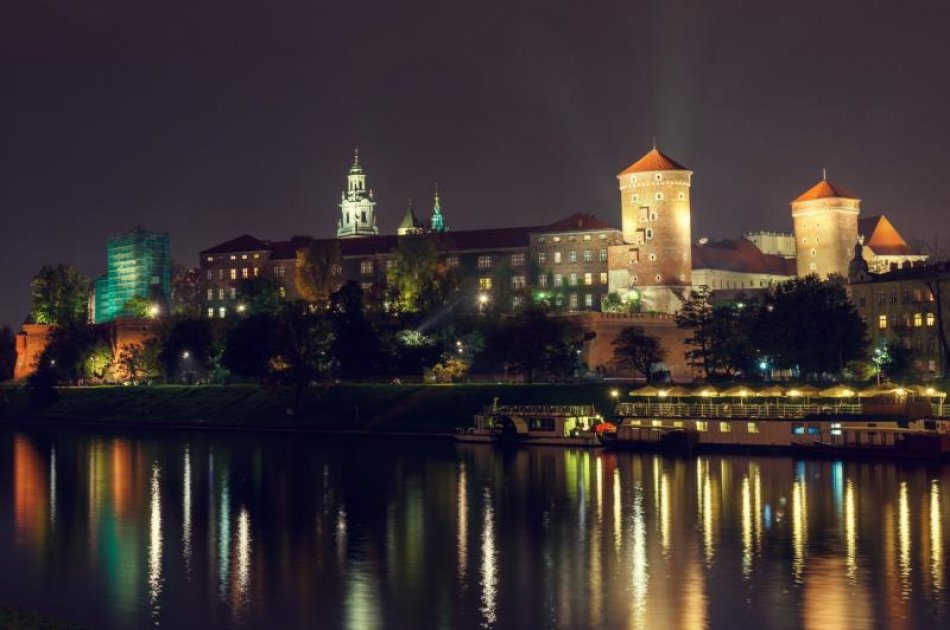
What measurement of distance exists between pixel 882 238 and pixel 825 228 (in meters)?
10.0

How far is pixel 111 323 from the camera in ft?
406

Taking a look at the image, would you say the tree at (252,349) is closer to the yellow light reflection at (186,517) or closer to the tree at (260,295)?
the tree at (260,295)

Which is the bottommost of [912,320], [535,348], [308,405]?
[308,405]

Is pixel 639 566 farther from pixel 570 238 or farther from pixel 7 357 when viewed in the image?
pixel 7 357

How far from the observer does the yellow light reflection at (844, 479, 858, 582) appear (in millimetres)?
36500

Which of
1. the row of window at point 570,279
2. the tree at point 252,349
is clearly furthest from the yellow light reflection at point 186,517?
the row of window at point 570,279

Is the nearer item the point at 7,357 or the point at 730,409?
the point at 730,409

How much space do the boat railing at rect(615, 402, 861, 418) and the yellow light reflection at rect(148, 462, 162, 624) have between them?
2238 centimetres

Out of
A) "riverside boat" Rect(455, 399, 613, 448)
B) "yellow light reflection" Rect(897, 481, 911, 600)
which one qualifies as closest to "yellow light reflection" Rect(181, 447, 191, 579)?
"riverside boat" Rect(455, 399, 613, 448)

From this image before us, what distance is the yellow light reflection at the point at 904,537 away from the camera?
34406 millimetres

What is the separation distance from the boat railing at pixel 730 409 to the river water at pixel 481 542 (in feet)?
12.0

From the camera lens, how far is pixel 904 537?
135 ft

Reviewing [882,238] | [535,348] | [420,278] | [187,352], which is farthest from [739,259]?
[535,348]

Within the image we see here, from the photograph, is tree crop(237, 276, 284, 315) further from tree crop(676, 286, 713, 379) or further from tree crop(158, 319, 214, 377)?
tree crop(676, 286, 713, 379)
